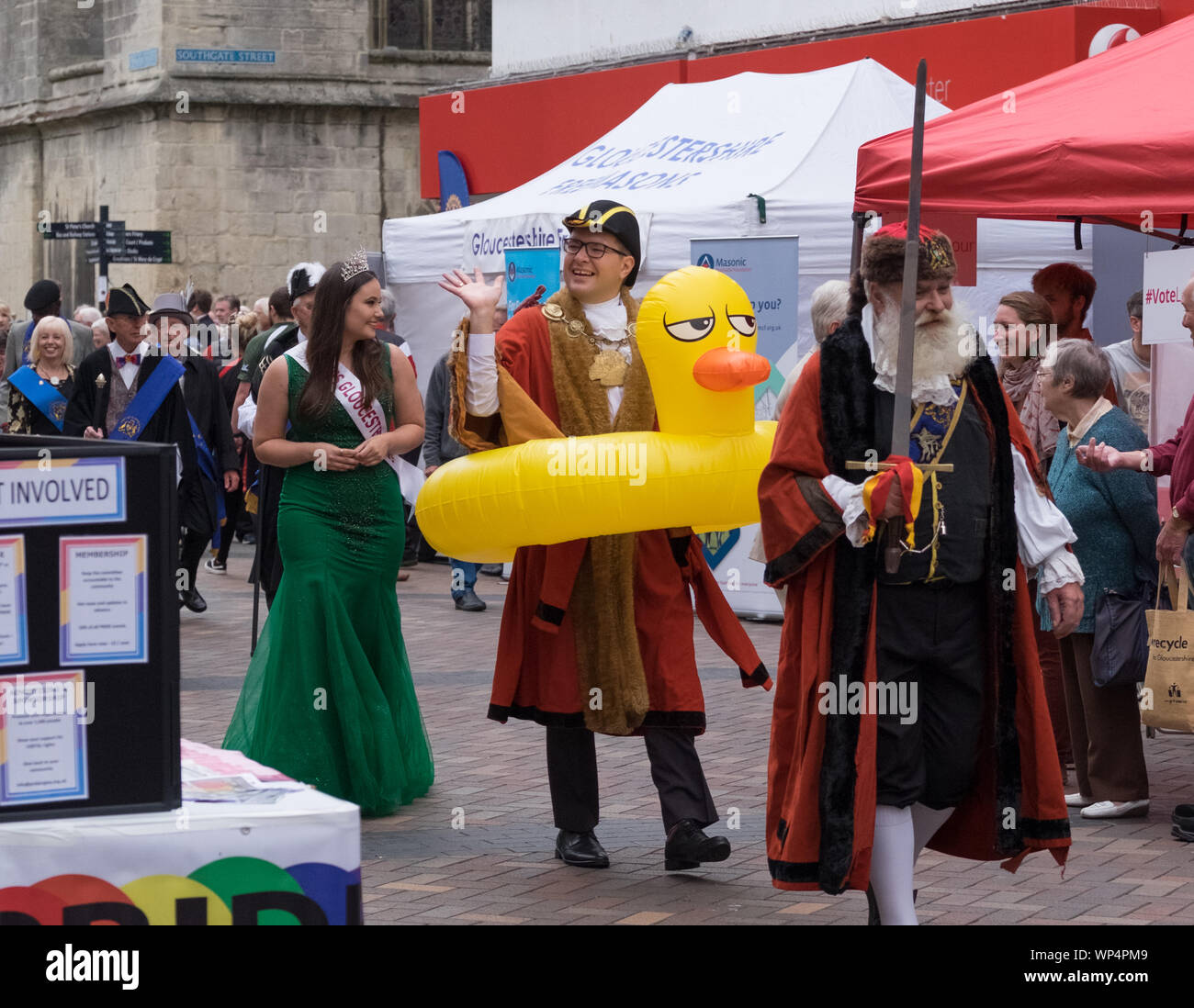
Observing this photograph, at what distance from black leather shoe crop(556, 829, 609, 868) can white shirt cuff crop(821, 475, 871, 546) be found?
6.07 ft

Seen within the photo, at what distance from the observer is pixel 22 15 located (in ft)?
109

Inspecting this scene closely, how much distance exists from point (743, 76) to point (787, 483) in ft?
28.7

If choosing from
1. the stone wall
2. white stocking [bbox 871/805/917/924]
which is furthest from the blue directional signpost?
white stocking [bbox 871/805/917/924]

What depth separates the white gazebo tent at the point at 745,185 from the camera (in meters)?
10.9

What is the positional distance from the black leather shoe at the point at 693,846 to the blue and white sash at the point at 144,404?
5341 millimetres

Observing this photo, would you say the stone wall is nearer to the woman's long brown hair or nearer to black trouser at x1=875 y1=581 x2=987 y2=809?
the woman's long brown hair

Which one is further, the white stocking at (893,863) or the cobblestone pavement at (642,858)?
the cobblestone pavement at (642,858)

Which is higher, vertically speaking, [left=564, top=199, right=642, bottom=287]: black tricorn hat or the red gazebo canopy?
the red gazebo canopy

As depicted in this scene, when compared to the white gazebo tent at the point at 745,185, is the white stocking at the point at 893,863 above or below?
below

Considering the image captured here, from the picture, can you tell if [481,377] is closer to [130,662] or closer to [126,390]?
[130,662]

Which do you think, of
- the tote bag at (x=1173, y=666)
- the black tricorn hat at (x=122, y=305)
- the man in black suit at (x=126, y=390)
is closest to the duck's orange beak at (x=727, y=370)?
the tote bag at (x=1173, y=666)

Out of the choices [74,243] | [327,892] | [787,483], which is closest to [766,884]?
[787,483]

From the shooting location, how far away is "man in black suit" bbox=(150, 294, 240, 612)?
11.2 m

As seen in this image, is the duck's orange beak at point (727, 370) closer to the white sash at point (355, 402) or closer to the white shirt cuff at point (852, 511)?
the white shirt cuff at point (852, 511)
